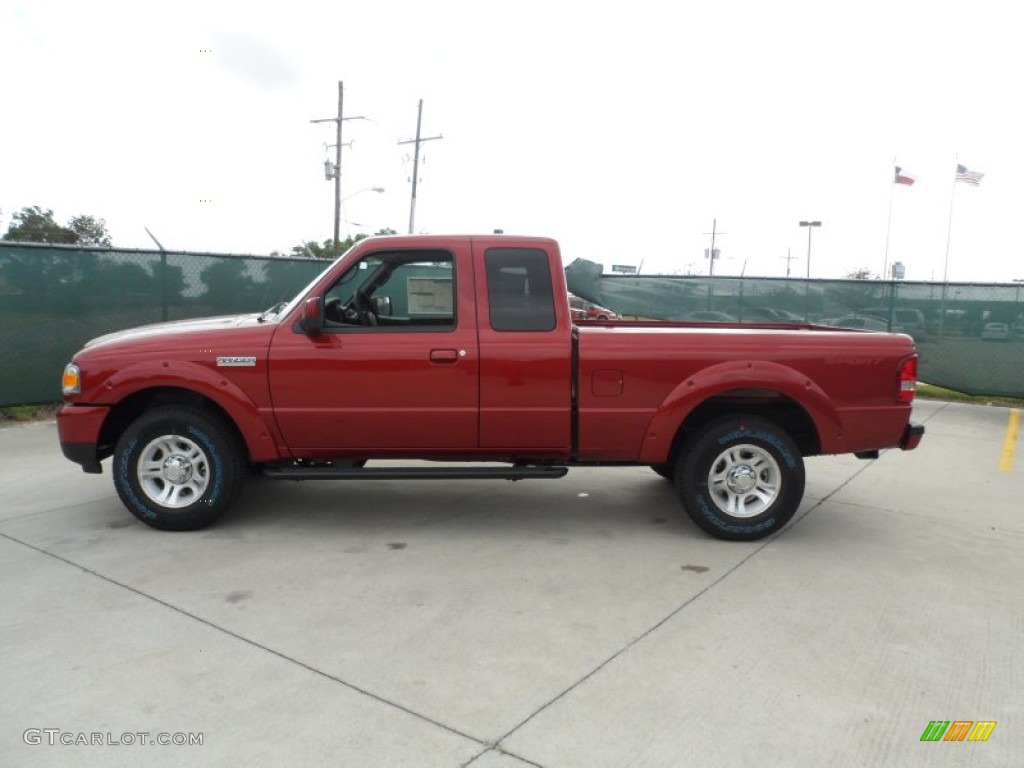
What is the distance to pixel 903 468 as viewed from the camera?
7414 millimetres

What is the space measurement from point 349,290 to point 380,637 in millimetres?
2589

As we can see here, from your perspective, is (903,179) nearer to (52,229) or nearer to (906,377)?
(906,377)

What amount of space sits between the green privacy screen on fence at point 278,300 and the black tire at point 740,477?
7881 mm

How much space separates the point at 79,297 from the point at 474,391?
22.7 feet

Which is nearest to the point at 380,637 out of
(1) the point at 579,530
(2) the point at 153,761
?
(2) the point at 153,761

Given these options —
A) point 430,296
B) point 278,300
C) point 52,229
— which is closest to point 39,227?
point 52,229

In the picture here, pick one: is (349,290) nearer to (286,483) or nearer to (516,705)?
(286,483)

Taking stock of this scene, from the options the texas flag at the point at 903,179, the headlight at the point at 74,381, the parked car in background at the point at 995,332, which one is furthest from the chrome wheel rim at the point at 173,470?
the texas flag at the point at 903,179

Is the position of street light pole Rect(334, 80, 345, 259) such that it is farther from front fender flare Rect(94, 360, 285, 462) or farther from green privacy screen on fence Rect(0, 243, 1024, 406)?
front fender flare Rect(94, 360, 285, 462)

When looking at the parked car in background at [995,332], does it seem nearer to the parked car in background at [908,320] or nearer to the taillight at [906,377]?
the parked car in background at [908,320]

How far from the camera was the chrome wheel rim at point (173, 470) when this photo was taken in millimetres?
5031
